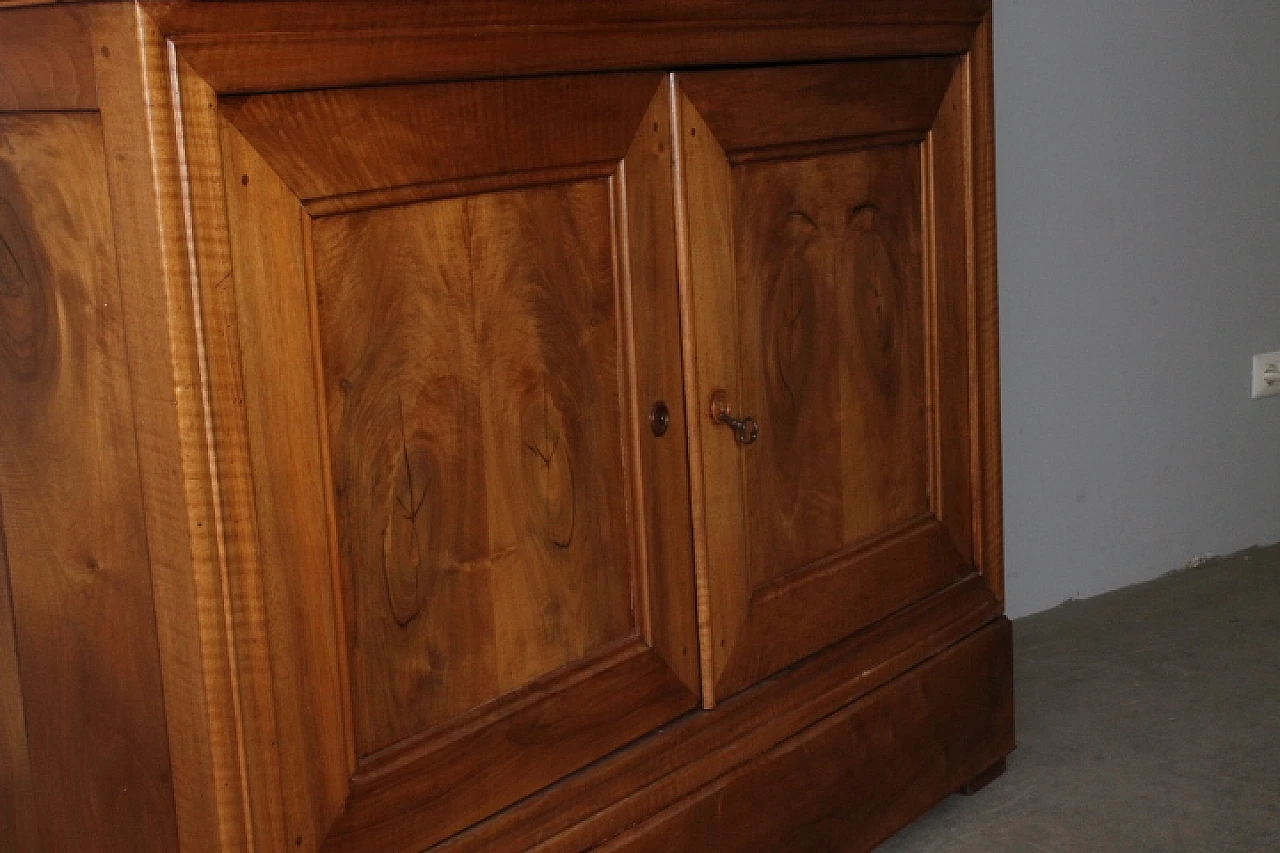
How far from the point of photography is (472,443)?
56.1 inches

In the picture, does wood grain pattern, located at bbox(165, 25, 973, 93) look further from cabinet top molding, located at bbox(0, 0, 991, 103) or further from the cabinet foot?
the cabinet foot

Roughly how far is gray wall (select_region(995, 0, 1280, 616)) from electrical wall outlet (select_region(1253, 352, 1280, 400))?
0.02 meters

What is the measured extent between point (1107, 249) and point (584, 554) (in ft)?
5.21

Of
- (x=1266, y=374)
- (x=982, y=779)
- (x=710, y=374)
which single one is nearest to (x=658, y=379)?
(x=710, y=374)

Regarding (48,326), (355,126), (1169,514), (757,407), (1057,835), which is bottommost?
(1057,835)

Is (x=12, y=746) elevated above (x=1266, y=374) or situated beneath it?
situated beneath

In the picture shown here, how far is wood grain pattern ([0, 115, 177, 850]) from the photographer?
48.9 inches

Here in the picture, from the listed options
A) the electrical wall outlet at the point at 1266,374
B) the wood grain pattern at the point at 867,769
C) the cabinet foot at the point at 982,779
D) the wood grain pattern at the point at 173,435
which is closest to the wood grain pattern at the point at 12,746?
the wood grain pattern at the point at 173,435

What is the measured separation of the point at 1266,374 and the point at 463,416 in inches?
86.3

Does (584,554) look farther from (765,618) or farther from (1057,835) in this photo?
(1057,835)

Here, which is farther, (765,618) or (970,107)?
(970,107)

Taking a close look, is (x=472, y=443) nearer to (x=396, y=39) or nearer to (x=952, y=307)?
(x=396, y=39)

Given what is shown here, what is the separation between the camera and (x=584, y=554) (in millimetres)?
1556

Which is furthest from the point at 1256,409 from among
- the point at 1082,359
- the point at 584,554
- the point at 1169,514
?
the point at 584,554
